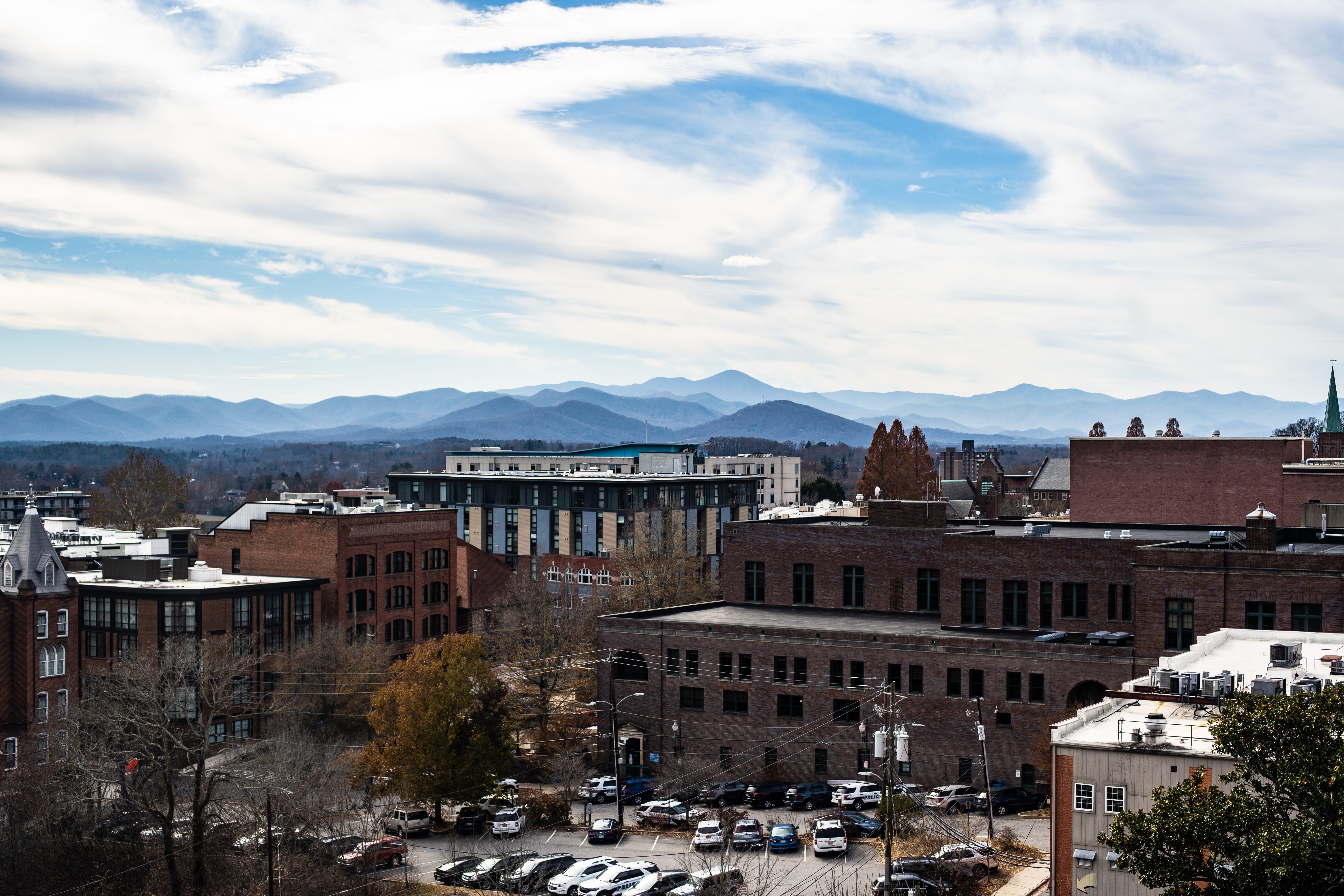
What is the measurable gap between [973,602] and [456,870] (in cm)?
3336

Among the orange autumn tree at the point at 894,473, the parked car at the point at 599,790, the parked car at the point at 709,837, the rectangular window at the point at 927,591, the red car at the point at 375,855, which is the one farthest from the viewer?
the orange autumn tree at the point at 894,473

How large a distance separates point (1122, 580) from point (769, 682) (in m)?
20.0

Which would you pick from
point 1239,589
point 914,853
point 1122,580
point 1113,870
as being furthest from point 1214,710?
point 1122,580

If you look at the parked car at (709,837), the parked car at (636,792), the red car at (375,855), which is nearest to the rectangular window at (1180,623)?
the parked car at (709,837)

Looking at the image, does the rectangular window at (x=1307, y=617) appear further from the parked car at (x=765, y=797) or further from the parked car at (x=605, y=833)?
the parked car at (x=605, y=833)

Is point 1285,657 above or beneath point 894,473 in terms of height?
beneath

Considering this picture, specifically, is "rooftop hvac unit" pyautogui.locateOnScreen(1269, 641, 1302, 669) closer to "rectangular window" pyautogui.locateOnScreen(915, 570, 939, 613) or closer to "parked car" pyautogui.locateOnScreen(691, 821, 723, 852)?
"parked car" pyautogui.locateOnScreen(691, 821, 723, 852)

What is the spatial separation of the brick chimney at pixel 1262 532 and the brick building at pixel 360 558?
193ft

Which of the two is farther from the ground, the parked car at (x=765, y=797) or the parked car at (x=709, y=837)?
the parked car at (x=709, y=837)

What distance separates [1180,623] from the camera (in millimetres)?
62375

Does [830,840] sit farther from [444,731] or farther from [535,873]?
[444,731]

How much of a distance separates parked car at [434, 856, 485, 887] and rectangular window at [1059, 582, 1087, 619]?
34412 mm

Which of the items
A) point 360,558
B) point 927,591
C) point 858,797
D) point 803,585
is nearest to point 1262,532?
point 927,591

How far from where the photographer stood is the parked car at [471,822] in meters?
63.7
